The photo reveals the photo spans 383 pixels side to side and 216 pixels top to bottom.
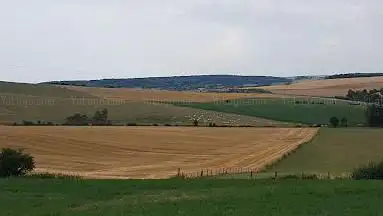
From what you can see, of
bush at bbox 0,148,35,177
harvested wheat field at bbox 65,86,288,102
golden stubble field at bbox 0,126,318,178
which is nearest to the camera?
bush at bbox 0,148,35,177

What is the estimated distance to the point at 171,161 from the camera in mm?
52188

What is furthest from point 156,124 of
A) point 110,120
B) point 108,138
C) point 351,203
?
point 351,203

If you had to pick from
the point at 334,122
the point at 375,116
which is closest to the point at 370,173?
the point at 334,122

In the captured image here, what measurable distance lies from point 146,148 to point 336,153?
Answer: 1646cm

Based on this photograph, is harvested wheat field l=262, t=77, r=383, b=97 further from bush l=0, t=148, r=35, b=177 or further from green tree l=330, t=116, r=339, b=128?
bush l=0, t=148, r=35, b=177

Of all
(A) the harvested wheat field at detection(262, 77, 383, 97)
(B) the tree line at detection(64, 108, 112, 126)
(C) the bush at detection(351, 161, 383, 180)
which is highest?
(A) the harvested wheat field at detection(262, 77, 383, 97)

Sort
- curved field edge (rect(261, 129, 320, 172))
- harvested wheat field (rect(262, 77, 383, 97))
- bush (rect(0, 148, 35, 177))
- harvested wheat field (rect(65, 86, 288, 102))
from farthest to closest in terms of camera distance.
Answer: harvested wheat field (rect(262, 77, 383, 97))
harvested wheat field (rect(65, 86, 288, 102))
curved field edge (rect(261, 129, 320, 172))
bush (rect(0, 148, 35, 177))

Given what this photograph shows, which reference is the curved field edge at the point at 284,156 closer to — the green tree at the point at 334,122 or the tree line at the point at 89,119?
the green tree at the point at 334,122

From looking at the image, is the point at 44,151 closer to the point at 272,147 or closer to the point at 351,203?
the point at 272,147

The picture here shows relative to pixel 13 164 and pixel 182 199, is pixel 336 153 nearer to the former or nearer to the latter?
pixel 13 164

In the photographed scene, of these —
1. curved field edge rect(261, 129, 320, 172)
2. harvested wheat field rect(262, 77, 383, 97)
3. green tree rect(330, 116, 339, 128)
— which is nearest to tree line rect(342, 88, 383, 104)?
harvested wheat field rect(262, 77, 383, 97)

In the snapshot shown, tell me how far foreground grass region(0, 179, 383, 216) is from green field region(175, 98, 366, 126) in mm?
75418

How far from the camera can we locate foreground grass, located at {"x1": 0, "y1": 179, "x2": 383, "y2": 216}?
18.2m

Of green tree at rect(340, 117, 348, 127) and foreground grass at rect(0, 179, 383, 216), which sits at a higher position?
foreground grass at rect(0, 179, 383, 216)
